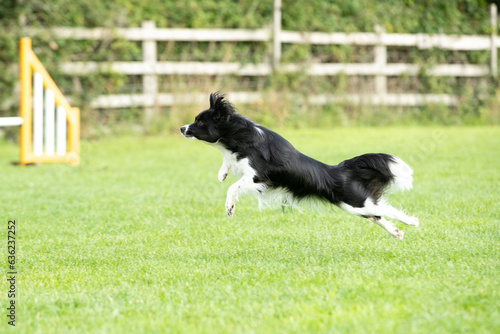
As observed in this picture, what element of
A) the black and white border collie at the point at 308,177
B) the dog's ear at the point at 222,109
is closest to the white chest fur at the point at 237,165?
the black and white border collie at the point at 308,177

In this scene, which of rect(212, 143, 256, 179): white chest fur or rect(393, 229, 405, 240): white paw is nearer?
rect(212, 143, 256, 179): white chest fur

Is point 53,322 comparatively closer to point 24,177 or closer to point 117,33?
point 24,177

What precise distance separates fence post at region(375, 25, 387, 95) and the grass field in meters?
6.40

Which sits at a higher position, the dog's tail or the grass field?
the dog's tail

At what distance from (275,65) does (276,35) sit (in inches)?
25.1

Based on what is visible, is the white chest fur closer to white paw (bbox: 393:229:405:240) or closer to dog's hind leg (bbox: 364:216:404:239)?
dog's hind leg (bbox: 364:216:404:239)

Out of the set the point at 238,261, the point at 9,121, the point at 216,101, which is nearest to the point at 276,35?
the point at 9,121

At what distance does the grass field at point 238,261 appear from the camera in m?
3.12

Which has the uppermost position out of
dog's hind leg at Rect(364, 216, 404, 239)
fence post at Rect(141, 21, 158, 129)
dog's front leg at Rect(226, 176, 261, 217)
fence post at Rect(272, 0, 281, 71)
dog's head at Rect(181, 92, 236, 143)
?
fence post at Rect(272, 0, 281, 71)

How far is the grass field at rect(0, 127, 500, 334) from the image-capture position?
10.2ft

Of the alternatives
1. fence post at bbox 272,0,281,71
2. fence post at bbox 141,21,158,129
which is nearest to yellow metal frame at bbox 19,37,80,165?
fence post at bbox 141,21,158,129

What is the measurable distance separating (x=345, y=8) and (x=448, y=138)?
195 inches

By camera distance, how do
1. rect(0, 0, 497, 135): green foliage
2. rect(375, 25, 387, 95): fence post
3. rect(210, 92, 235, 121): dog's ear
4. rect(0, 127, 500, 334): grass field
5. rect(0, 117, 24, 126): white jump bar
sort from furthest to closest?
rect(375, 25, 387, 95): fence post → rect(0, 0, 497, 135): green foliage → rect(0, 117, 24, 126): white jump bar → rect(210, 92, 235, 121): dog's ear → rect(0, 127, 500, 334): grass field

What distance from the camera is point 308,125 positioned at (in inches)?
544
